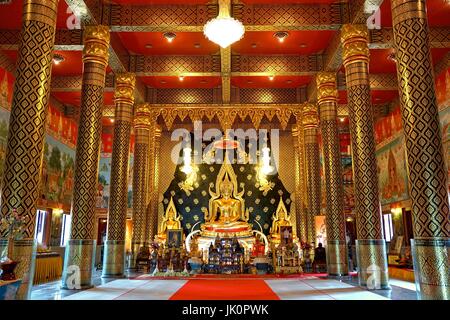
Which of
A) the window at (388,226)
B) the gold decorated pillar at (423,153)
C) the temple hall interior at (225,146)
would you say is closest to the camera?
the gold decorated pillar at (423,153)

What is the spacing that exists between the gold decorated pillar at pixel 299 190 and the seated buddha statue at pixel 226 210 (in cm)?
200

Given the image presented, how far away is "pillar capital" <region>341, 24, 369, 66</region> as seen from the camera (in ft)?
27.6

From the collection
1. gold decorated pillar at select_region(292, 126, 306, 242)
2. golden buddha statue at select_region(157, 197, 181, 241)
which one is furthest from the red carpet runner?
gold decorated pillar at select_region(292, 126, 306, 242)

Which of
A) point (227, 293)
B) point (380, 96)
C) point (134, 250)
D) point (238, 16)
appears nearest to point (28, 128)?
point (227, 293)

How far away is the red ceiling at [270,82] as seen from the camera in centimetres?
1310

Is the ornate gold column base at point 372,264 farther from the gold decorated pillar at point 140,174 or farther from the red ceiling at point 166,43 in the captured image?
the gold decorated pillar at point 140,174

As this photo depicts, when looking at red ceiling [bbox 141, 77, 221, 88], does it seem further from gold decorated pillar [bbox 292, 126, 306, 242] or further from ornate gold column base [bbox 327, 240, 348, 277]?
ornate gold column base [bbox 327, 240, 348, 277]

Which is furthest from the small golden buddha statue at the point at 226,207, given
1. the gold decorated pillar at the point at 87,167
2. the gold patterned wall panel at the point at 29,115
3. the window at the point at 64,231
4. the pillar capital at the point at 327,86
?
the gold patterned wall panel at the point at 29,115

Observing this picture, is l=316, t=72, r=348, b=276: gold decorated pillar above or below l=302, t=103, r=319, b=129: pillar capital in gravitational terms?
below

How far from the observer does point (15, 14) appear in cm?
919

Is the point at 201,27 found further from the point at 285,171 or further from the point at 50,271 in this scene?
the point at 285,171

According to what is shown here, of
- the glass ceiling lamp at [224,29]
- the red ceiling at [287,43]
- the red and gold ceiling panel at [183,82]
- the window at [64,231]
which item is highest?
the red ceiling at [287,43]

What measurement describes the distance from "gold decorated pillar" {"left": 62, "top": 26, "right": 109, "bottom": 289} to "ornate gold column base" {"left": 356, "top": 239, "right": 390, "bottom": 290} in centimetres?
517

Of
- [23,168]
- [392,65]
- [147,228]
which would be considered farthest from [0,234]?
[392,65]
